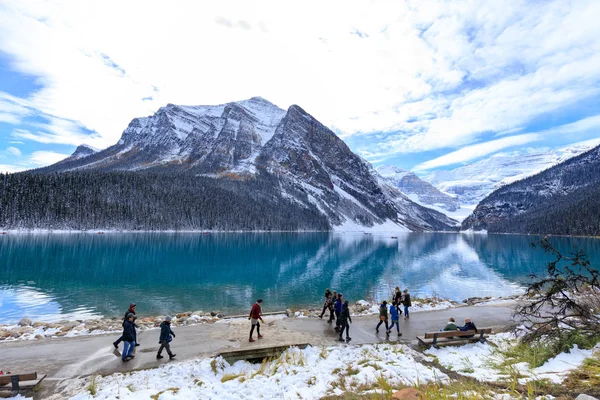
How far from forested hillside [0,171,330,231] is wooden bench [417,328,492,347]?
153375 millimetres

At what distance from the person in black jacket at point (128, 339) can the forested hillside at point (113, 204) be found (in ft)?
475

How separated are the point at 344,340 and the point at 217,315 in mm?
11384

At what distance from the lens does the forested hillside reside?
412 feet

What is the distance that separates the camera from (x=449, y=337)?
16219mm

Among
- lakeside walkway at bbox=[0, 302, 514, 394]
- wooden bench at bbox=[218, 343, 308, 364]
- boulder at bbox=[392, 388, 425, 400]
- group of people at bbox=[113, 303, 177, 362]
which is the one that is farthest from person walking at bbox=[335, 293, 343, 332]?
boulder at bbox=[392, 388, 425, 400]

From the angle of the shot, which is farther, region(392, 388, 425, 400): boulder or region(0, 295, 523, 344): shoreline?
region(0, 295, 523, 344): shoreline

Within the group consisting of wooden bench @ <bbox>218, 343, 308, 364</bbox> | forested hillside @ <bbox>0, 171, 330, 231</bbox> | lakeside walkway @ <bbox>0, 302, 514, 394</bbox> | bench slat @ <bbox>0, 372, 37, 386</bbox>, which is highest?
forested hillside @ <bbox>0, 171, 330, 231</bbox>

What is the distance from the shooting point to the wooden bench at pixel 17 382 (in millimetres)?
10992

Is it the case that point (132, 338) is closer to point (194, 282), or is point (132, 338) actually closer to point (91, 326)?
point (91, 326)

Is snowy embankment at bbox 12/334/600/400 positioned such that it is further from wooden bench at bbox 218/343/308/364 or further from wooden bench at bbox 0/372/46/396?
wooden bench at bbox 0/372/46/396

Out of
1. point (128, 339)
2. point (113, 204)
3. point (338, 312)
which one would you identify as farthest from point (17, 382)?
point (113, 204)

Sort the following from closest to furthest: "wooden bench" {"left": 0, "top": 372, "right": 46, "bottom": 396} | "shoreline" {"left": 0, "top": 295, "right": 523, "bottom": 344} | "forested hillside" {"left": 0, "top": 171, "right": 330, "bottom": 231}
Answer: "wooden bench" {"left": 0, "top": 372, "right": 46, "bottom": 396} < "shoreline" {"left": 0, "top": 295, "right": 523, "bottom": 344} < "forested hillside" {"left": 0, "top": 171, "right": 330, "bottom": 231}

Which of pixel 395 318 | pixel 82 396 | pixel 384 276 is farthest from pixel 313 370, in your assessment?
pixel 384 276

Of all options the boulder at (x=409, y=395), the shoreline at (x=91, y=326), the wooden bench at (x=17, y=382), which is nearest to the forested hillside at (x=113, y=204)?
the shoreline at (x=91, y=326)
